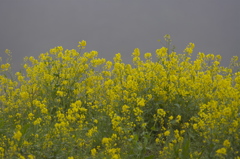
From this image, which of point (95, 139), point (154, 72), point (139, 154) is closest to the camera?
point (139, 154)

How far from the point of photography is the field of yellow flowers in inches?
149

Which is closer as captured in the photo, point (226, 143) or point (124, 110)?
point (226, 143)

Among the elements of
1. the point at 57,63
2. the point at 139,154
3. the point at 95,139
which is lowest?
the point at 139,154

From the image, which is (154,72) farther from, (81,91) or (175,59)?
(81,91)

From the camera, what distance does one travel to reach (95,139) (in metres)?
4.75

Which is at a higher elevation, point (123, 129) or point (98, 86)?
point (98, 86)

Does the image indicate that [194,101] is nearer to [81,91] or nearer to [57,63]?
[81,91]

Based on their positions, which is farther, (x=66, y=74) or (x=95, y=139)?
(x=66, y=74)

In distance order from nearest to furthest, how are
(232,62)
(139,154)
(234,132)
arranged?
(234,132), (139,154), (232,62)

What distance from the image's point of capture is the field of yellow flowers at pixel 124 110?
3.79 meters

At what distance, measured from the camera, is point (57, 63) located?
21.0 ft

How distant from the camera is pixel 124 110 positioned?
4.44 meters

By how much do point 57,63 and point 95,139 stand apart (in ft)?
7.34

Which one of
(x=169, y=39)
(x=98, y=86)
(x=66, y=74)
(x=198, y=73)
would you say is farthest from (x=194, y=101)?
(x=66, y=74)
